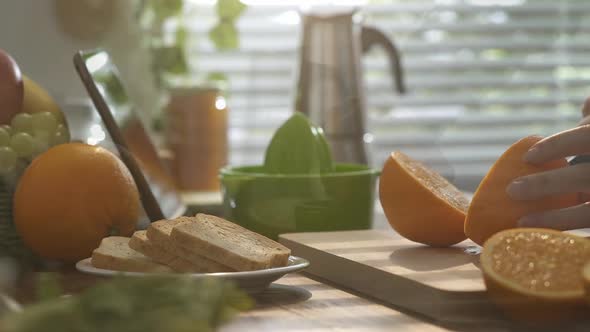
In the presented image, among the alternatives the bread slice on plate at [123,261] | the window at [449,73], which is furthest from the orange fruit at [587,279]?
the window at [449,73]

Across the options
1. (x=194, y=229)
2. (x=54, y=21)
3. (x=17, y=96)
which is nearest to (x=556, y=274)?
(x=194, y=229)

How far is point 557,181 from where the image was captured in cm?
81

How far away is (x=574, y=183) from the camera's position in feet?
2.70

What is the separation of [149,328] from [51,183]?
0.47 metres

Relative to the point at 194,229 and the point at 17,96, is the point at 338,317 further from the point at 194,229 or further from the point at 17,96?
the point at 17,96

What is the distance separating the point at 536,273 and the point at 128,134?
0.66 meters

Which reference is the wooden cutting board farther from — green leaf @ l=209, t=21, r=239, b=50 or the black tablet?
green leaf @ l=209, t=21, r=239, b=50

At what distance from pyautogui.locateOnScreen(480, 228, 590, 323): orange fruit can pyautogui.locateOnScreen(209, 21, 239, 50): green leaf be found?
1.45 meters

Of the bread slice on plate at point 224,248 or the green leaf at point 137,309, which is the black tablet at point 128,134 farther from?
the green leaf at point 137,309

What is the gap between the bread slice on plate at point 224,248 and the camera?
73 centimetres

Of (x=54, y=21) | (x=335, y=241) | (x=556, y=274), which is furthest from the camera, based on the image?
(x=54, y=21)

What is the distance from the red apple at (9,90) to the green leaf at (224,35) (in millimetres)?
1119

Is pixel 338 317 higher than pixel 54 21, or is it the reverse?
pixel 54 21

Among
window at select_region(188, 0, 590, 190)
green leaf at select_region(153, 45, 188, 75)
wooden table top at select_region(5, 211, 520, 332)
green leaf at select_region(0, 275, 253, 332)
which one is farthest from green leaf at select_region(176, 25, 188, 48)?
green leaf at select_region(0, 275, 253, 332)
